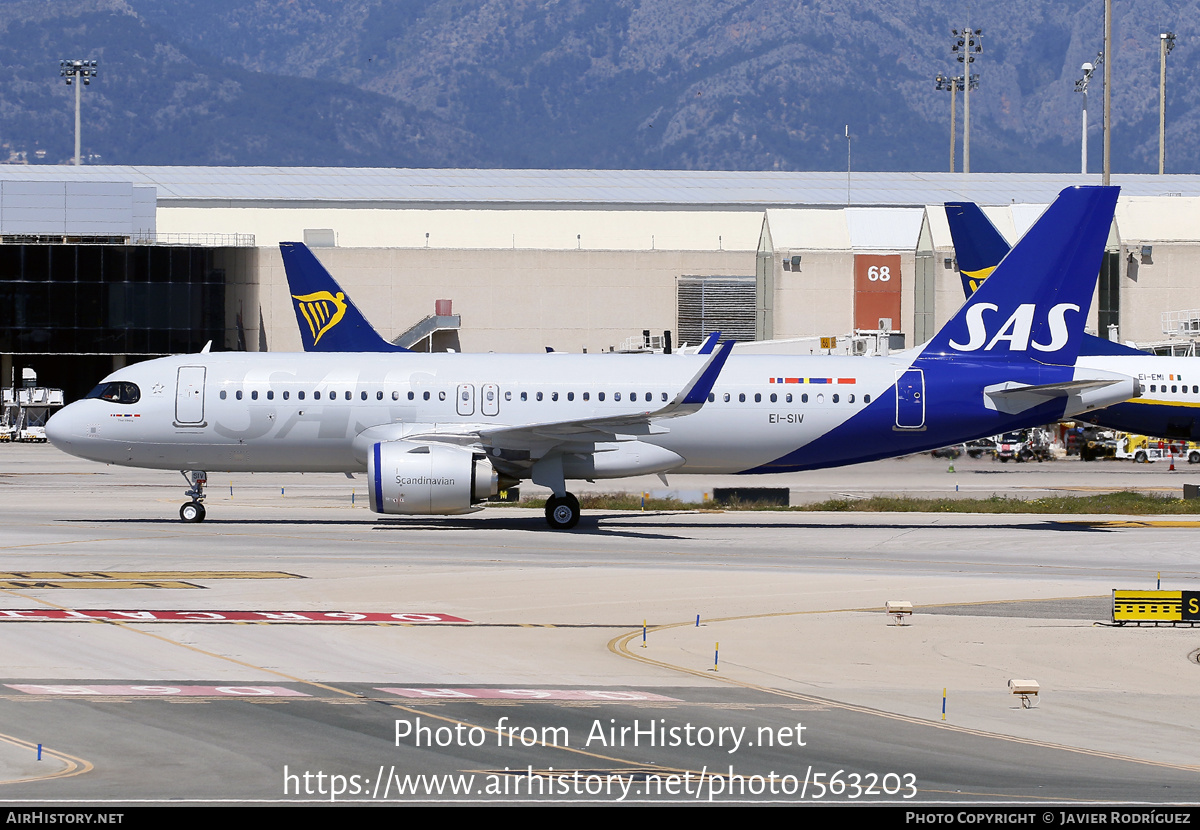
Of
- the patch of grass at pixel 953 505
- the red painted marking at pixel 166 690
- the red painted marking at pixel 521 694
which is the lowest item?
the red painted marking at pixel 521 694

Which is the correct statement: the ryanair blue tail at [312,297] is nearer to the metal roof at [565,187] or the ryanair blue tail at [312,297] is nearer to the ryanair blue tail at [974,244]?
the ryanair blue tail at [974,244]

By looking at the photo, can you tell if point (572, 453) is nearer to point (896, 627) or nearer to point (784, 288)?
point (896, 627)

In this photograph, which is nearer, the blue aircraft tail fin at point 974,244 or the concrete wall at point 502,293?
the blue aircraft tail fin at point 974,244

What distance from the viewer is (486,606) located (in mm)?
26797

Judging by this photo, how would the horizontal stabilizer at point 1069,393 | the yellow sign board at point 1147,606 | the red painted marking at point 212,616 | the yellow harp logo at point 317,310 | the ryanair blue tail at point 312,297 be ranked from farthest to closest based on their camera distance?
1. the yellow harp logo at point 317,310
2. the ryanair blue tail at point 312,297
3. the horizontal stabilizer at point 1069,393
4. the yellow sign board at point 1147,606
5. the red painted marking at point 212,616

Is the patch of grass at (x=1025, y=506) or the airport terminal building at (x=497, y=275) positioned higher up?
the airport terminal building at (x=497, y=275)

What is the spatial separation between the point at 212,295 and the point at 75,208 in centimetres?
1359

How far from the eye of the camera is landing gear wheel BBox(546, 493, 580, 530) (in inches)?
1612

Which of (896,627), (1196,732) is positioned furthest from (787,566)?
(1196,732)

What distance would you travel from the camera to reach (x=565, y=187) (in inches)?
5591

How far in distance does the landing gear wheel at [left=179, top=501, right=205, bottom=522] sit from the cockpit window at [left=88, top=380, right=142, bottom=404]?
331cm

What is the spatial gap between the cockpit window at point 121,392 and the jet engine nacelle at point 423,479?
7.63m

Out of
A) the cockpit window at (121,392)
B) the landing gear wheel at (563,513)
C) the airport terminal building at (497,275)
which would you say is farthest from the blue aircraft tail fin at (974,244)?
the airport terminal building at (497,275)

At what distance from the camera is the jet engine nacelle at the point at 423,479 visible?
3800 cm
